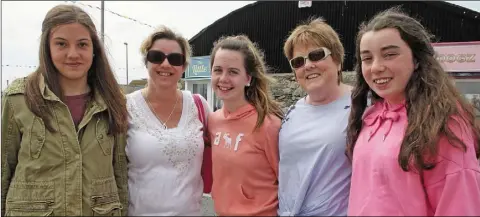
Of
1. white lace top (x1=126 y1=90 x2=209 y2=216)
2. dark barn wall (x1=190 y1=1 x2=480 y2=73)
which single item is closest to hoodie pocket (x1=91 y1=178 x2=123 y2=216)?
white lace top (x1=126 y1=90 x2=209 y2=216)

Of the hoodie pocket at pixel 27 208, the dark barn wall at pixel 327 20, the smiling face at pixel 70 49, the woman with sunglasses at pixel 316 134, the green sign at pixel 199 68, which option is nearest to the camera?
the hoodie pocket at pixel 27 208

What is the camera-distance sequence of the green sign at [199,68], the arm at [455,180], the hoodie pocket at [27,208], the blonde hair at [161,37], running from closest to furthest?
the arm at [455,180]
the hoodie pocket at [27,208]
the blonde hair at [161,37]
the green sign at [199,68]

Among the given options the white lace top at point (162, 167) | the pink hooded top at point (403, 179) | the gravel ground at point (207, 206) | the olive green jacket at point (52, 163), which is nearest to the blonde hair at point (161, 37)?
the white lace top at point (162, 167)

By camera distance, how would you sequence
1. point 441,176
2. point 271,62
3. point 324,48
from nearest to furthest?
point 441,176
point 324,48
point 271,62

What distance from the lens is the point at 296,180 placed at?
2.58m

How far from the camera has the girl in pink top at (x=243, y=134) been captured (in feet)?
8.91

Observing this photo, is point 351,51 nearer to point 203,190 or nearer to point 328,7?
point 328,7

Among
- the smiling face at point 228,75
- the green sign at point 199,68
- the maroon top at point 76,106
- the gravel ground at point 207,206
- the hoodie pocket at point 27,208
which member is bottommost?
the gravel ground at point 207,206

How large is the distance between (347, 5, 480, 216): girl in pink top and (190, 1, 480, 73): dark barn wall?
12.7 m

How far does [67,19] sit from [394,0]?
1548 cm

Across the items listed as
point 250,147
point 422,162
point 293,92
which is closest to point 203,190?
point 250,147

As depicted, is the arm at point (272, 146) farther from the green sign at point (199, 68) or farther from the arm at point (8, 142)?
the green sign at point (199, 68)

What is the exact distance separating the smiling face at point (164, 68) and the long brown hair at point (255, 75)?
1.06 ft

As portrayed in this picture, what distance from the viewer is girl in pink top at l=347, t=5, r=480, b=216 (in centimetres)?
191
